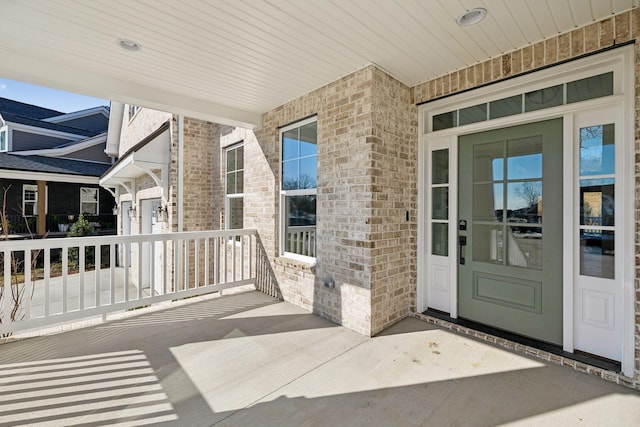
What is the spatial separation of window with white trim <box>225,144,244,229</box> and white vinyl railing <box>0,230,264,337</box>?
405 millimetres

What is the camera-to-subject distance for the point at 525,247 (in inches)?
114

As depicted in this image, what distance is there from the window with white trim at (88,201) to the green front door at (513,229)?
53.9 ft

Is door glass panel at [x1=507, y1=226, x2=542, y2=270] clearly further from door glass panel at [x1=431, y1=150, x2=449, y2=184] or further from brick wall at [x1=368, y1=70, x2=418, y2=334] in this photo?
brick wall at [x1=368, y1=70, x2=418, y2=334]

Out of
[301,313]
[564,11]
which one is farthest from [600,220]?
[301,313]

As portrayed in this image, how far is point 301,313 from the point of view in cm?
375

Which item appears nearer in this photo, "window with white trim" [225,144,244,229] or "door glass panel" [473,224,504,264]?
"door glass panel" [473,224,504,264]

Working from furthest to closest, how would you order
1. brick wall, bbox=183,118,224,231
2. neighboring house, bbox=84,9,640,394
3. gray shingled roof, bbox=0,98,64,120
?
gray shingled roof, bbox=0,98,64,120
brick wall, bbox=183,118,224,231
neighboring house, bbox=84,9,640,394

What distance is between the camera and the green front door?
2703 mm

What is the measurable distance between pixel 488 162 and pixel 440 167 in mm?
526

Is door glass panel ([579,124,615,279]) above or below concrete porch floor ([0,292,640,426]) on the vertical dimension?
above

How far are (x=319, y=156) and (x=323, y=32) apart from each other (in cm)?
142

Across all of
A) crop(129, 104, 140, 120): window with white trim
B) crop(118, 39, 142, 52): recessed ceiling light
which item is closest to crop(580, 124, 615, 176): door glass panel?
crop(118, 39, 142, 52): recessed ceiling light

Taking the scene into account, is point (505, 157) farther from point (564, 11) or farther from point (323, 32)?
point (323, 32)

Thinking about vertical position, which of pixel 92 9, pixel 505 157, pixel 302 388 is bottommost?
pixel 302 388
